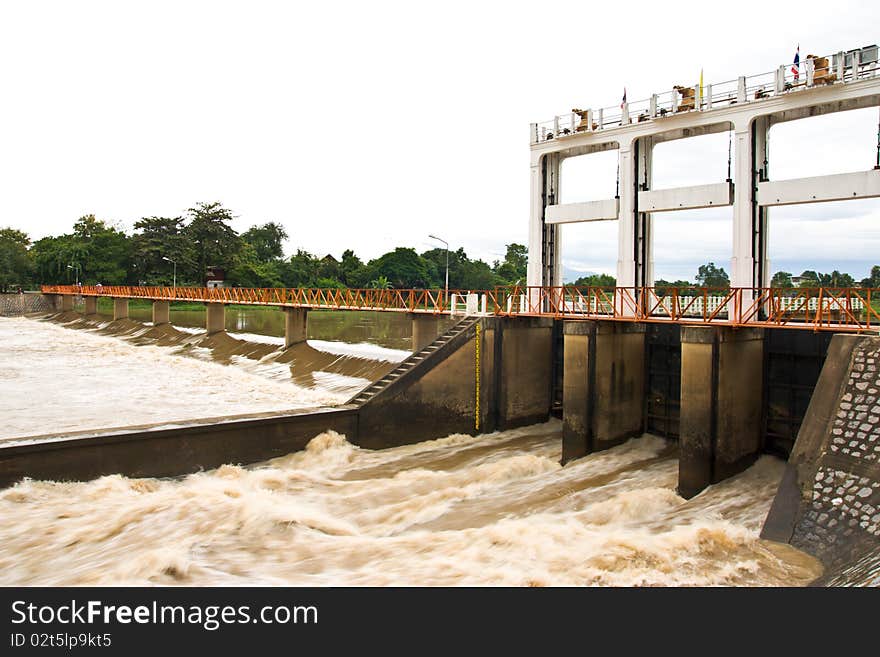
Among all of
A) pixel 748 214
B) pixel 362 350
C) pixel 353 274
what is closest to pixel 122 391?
pixel 362 350

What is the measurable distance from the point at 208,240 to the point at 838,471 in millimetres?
83402

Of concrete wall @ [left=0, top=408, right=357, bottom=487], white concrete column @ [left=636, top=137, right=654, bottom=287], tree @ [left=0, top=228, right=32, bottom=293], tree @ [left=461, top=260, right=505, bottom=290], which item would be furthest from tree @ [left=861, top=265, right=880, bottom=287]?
tree @ [left=0, top=228, right=32, bottom=293]

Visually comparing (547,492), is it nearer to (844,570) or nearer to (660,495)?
(660,495)

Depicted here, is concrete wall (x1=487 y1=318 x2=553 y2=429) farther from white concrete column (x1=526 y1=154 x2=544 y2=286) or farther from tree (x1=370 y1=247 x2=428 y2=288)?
tree (x1=370 y1=247 x2=428 y2=288)

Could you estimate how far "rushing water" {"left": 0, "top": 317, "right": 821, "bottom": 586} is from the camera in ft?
28.6

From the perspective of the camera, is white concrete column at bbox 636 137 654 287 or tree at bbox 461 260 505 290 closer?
white concrete column at bbox 636 137 654 287

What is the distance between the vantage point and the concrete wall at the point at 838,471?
8578 mm

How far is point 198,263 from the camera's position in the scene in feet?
277

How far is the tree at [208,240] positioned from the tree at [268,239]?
3282 cm

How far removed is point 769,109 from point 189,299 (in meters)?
38.6

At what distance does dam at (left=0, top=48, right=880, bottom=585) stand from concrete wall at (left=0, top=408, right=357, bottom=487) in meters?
0.04

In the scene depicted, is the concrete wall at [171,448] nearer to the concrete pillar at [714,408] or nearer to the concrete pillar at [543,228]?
the concrete pillar at [714,408]

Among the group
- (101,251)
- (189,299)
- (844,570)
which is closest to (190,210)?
(101,251)

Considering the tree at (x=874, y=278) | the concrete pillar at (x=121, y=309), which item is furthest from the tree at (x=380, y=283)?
the tree at (x=874, y=278)
